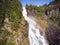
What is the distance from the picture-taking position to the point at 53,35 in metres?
37.8

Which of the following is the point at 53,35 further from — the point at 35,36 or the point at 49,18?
the point at 49,18

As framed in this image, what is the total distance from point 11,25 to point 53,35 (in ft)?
24.5

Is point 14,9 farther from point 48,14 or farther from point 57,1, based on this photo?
point 57,1

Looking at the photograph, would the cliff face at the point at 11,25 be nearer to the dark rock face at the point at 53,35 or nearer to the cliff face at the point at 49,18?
the dark rock face at the point at 53,35

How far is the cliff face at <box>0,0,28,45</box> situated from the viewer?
3224cm

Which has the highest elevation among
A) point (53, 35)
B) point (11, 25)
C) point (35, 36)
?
point (11, 25)

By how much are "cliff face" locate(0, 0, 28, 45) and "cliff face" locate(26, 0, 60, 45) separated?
4334mm

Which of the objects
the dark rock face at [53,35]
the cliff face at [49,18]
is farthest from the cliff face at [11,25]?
the cliff face at [49,18]

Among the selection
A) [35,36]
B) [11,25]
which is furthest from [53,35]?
[11,25]

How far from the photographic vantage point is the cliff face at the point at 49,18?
37.8 meters

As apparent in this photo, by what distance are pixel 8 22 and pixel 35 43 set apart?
16.8 ft

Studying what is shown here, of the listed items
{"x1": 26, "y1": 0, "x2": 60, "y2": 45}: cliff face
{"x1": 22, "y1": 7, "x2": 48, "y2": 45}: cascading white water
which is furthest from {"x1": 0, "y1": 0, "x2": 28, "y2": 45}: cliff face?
{"x1": 26, "y1": 0, "x2": 60, "y2": 45}: cliff face

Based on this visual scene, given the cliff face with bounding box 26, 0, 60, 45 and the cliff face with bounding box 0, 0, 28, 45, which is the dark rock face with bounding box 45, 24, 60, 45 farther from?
the cliff face with bounding box 0, 0, 28, 45

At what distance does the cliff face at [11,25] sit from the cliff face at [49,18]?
14.2 feet
